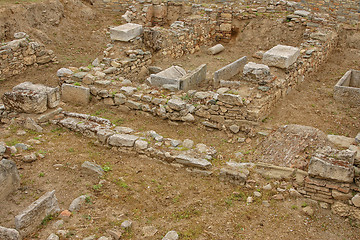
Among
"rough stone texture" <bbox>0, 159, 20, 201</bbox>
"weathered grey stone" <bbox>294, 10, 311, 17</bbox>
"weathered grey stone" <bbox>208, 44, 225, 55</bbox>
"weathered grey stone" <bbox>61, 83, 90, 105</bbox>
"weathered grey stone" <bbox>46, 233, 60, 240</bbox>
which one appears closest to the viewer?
"weathered grey stone" <bbox>46, 233, 60, 240</bbox>

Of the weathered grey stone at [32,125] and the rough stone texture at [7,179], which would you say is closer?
the rough stone texture at [7,179]

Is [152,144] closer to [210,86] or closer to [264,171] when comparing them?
[264,171]

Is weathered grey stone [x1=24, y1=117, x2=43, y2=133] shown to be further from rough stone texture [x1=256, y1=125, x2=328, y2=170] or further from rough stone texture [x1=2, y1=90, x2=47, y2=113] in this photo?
rough stone texture [x1=256, y1=125, x2=328, y2=170]

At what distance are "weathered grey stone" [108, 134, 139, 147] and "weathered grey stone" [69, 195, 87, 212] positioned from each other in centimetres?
196

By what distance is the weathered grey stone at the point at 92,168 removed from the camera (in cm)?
698

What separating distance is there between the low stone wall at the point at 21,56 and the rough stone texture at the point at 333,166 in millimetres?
10040

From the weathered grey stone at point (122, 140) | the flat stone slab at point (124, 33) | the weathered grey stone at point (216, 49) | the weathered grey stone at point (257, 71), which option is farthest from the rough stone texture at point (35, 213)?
the weathered grey stone at point (216, 49)

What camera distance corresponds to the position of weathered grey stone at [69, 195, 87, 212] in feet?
19.5

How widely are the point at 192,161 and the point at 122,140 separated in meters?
1.65

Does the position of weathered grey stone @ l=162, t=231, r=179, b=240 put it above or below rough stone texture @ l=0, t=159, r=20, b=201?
below

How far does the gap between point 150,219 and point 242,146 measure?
3488 millimetres

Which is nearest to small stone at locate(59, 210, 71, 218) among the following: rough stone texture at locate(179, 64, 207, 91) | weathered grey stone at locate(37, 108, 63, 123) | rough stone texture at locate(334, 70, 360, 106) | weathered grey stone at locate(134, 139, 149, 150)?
weathered grey stone at locate(134, 139, 149, 150)

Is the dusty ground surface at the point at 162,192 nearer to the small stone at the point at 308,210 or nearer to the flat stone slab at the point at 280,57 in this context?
the small stone at the point at 308,210

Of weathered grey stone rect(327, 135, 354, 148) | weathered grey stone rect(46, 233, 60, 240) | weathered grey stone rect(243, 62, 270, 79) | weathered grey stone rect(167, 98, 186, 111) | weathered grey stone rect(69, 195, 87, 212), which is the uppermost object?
weathered grey stone rect(243, 62, 270, 79)
